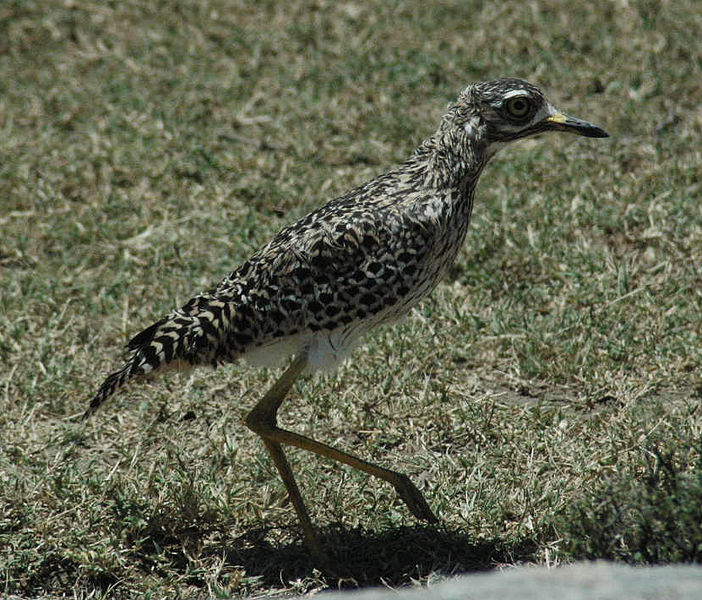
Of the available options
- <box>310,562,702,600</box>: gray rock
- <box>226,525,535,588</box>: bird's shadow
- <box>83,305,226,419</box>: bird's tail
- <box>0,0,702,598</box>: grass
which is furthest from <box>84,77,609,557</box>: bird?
<box>310,562,702,600</box>: gray rock

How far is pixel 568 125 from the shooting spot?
466 cm

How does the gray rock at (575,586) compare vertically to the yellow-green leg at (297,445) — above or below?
above

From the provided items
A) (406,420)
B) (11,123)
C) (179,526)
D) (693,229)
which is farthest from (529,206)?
(11,123)

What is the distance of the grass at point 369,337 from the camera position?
4418mm

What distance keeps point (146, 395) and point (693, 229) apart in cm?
322

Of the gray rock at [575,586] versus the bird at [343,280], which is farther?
the bird at [343,280]

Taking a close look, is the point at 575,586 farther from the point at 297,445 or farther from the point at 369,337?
the point at 369,337

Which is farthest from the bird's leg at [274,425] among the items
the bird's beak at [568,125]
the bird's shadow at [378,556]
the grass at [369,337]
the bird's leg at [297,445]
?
the bird's beak at [568,125]

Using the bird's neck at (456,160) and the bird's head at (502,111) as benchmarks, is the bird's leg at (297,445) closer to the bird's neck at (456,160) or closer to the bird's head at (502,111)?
the bird's neck at (456,160)

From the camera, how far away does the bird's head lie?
4527mm

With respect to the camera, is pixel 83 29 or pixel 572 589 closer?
pixel 572 589

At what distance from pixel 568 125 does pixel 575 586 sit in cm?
247

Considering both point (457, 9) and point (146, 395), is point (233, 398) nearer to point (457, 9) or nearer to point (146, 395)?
point (146, 395)

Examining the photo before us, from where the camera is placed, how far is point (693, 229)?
6207mm
